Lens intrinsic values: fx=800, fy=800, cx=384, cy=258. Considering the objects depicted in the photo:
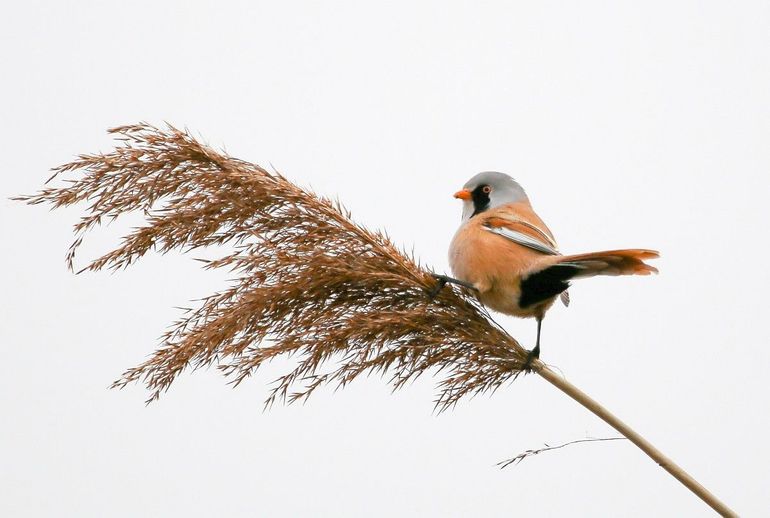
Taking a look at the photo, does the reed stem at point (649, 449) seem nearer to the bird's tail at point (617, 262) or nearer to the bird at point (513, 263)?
the bird's tail at point (617, 262)

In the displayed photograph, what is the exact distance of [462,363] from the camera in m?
2.09

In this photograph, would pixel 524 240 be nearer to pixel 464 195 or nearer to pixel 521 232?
pixel 521 232

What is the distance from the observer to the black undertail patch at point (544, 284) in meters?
2.52

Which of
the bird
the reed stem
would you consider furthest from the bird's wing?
the reed stem

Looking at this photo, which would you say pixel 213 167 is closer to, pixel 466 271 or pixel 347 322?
pixel 347 322

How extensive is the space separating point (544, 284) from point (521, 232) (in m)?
0.25

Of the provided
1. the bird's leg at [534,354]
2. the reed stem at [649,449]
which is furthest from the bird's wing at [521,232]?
the reed stem at [649,449]

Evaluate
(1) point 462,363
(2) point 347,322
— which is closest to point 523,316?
(1) point 462,363

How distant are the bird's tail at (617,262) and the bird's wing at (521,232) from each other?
35 centimetres

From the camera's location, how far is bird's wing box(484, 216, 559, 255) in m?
2.71

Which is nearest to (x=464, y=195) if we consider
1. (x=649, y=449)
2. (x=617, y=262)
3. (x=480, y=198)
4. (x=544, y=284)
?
(x=480, y=198)

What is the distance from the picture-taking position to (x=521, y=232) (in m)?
2.83

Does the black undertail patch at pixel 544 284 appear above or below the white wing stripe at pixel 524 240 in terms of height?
below

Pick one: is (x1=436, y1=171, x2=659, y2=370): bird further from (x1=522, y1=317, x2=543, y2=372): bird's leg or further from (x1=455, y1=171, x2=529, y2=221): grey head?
(x1=455, y1=171, x2=529, y2=221): grey head
